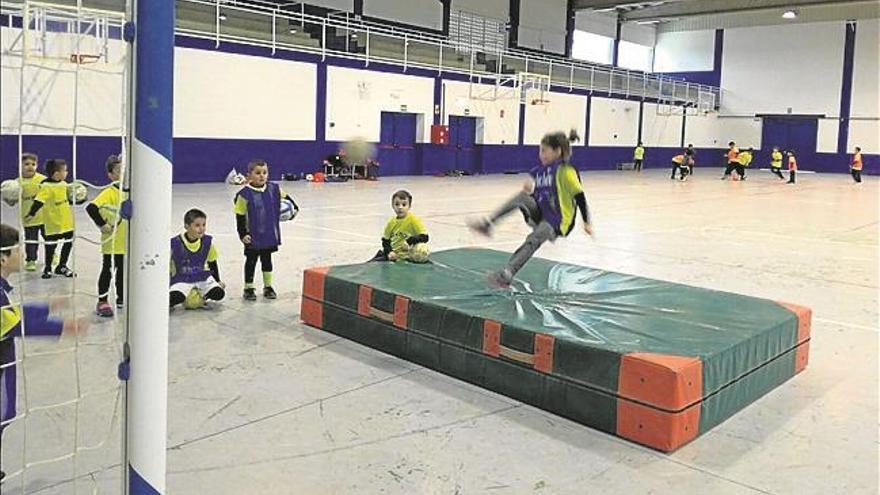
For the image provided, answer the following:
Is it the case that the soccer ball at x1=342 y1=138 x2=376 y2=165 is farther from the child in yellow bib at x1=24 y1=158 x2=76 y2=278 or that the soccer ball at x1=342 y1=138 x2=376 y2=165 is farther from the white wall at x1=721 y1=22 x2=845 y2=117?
the white wall at x1=721 y1=22 x2=845 y2=117

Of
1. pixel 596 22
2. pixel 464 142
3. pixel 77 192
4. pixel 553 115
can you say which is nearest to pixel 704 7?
pixel 596 22

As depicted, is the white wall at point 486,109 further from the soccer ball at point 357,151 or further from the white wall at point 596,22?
the white wall at point 596,22

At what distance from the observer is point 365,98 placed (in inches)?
935

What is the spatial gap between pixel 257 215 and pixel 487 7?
90.6ft

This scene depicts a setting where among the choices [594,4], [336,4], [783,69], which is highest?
[594,4]

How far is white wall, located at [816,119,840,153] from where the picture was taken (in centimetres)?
3759

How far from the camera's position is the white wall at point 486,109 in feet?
88.0

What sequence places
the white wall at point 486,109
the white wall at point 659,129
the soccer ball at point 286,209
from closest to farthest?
the soccer ball at point 286,209 → the white wall at point 486,109 → the white wall at point 659,129

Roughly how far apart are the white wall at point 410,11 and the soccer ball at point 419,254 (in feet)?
74.6

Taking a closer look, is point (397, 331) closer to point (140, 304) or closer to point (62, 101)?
point (62, 101)

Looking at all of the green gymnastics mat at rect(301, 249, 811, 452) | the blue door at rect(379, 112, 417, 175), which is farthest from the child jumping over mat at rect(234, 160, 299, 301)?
the blue door at rect(379, 112, 417, 175)

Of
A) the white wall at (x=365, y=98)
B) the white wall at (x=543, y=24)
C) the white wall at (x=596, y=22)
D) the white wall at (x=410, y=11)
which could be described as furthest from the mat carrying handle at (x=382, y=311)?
the white wall at (x=596, y=22)

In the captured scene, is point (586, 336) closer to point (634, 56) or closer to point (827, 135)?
point (827, 135)

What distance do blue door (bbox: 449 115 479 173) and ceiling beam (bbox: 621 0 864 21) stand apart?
14418 millimetres
